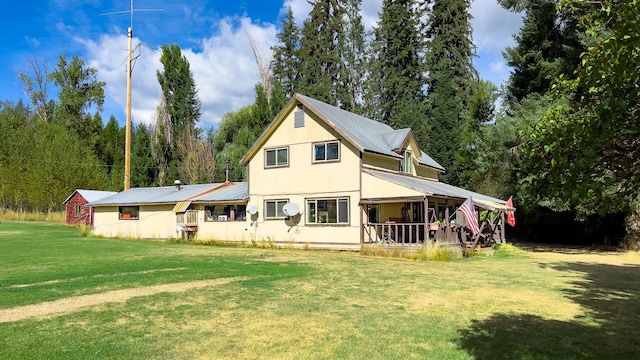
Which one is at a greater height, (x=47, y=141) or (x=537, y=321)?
(x=47, y=141)

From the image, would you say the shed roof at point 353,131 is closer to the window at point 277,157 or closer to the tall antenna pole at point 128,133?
the window at point 277,157

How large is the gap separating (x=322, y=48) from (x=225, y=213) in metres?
30.1

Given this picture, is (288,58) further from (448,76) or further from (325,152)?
(325,152)

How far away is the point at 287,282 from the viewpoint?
12.1 m

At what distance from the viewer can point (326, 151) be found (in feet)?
77.9

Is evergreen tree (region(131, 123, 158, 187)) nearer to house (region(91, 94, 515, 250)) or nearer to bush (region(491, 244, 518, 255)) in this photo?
house (region(91, 94, 515, 250))

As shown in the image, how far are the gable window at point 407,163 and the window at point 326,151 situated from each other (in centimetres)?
515

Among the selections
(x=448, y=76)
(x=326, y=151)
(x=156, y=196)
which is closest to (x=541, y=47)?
(x=326, y=151)

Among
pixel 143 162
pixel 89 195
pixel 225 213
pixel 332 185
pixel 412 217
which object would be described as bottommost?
pixel 412 217

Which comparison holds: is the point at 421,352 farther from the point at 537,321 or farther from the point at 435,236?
the point at 435,236

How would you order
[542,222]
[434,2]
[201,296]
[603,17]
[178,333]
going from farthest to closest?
[434,2], [542,222], [201,296], [178,333], [603,17]

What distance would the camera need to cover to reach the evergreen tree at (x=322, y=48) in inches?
2020

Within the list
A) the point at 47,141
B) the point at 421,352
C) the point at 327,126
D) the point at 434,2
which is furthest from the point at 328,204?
the point at 47,141

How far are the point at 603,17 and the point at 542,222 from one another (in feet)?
98.1
